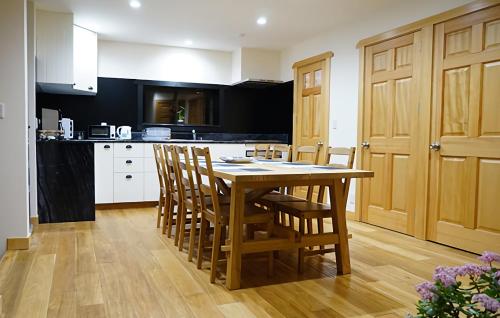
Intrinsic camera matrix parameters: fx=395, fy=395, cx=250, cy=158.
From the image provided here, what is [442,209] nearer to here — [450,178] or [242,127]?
[450,178]

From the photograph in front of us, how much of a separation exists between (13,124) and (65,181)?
113 cm

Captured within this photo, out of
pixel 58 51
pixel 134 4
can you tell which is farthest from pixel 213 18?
pixel 58 51

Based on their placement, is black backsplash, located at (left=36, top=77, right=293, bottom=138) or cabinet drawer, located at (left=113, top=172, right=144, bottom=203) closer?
cabinet drawer, located at (left=113, top=172, right=144, bottom=203)

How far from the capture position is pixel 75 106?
217 inches

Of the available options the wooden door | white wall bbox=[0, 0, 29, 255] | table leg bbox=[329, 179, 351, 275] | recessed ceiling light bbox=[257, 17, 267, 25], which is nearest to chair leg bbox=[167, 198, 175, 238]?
white wall bbox=[0, 0, 29, 255]

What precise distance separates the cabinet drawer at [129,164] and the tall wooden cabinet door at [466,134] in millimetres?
3553

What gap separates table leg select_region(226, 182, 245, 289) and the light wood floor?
90 millimetres

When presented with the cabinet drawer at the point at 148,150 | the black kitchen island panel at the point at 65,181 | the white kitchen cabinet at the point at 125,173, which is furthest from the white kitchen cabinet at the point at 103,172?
the black kitchen island panel at the point at 65,181

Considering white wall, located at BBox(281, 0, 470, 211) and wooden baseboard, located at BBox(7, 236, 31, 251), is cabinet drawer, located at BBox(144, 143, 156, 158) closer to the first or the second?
wooden baseboard, located at BBox(7, 236, 31, 251)

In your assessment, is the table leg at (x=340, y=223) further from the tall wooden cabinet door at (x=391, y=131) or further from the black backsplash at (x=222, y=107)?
the black backsplash at (x=222, y=107)

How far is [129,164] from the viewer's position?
5227mm

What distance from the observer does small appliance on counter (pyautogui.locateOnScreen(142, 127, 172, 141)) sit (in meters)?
5.95

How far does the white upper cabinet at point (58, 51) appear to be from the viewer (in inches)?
178

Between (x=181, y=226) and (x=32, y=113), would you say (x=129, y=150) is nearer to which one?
(x=32, y=113)
